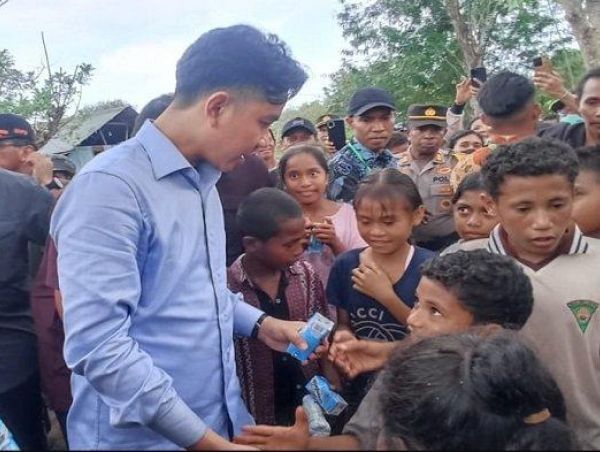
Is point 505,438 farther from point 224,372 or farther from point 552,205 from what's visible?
point 552,205

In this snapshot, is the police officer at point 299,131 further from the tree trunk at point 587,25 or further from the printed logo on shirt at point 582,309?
the tree trunk at point 587,25

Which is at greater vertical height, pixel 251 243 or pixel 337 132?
pixel 337 132

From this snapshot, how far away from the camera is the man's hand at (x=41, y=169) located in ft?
14.3

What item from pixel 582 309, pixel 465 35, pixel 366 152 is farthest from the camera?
pixel 465 35

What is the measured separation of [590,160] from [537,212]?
0.66 m

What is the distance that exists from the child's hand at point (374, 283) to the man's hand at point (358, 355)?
0.44m

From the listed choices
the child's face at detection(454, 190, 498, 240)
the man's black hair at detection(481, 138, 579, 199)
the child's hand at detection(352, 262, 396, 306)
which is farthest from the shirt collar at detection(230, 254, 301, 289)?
the man's black hair at detection(481, 138, 579, 199)

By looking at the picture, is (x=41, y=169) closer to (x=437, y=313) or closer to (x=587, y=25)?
(x=437, y=313)

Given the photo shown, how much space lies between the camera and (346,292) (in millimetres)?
2596

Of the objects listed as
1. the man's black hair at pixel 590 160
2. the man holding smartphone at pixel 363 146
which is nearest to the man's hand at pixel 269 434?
the man's black hair at pixel 590 160

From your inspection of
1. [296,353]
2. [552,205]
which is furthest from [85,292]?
[552,205]

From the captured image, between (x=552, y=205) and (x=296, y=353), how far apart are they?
3.25 ft

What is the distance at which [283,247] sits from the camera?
255 cm

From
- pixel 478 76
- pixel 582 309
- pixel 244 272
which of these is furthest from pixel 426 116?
pixel 582 309
